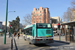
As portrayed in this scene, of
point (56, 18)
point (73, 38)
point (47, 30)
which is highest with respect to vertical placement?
point (56, 18)

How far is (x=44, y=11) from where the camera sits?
291ft

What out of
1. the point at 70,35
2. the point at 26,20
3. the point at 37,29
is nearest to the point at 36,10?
the point at 26,20

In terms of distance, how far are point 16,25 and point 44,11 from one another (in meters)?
27.6

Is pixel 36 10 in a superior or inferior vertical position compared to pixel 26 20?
superior

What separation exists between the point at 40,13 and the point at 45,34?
77470 mm

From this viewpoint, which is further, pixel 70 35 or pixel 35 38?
pixel 70 35

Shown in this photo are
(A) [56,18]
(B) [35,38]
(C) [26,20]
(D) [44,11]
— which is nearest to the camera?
(B) [35,38]

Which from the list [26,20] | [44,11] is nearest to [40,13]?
[44,11]

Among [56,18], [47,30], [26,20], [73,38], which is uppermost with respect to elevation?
[56,18]

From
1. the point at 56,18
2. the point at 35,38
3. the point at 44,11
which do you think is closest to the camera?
the point at 35,38

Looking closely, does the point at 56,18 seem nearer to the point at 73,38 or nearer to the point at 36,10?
the point at 36,10

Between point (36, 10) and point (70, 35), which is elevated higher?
point (36, 10)

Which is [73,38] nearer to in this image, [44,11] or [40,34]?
[40,34]

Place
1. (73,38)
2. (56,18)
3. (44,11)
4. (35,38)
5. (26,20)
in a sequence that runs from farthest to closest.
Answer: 1. (56,18)
2. (44,11)
3. (26,20)
4. (73,38)
5. (35,38)
